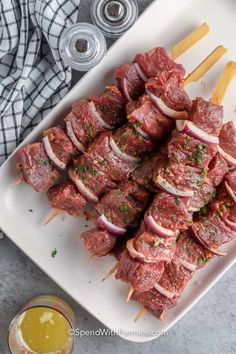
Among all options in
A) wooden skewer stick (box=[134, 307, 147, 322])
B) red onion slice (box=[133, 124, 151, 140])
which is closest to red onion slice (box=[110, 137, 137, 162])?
red onion slice (box=[133, 124, 151, 140])

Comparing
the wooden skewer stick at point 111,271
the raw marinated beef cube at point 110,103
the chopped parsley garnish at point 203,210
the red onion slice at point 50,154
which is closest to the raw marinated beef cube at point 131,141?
the raw marinated beef cube at point 110,103

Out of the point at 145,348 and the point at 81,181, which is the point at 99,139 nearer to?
the point at 81,181

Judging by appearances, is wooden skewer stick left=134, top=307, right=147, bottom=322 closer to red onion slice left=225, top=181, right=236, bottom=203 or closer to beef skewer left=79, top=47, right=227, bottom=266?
beef skewer left=79, top=47, right=227, bottom=266

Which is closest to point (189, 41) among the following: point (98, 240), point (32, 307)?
point (98, 240)

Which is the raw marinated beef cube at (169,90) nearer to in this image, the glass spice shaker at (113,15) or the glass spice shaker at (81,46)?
the glass spice shaker at (81,46)

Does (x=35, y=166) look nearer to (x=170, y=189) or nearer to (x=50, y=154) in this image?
(x=50, y=154)

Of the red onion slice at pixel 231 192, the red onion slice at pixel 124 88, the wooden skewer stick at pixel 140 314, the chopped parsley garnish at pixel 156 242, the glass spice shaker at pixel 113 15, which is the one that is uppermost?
the glass spice shaker at pixel 113 15
